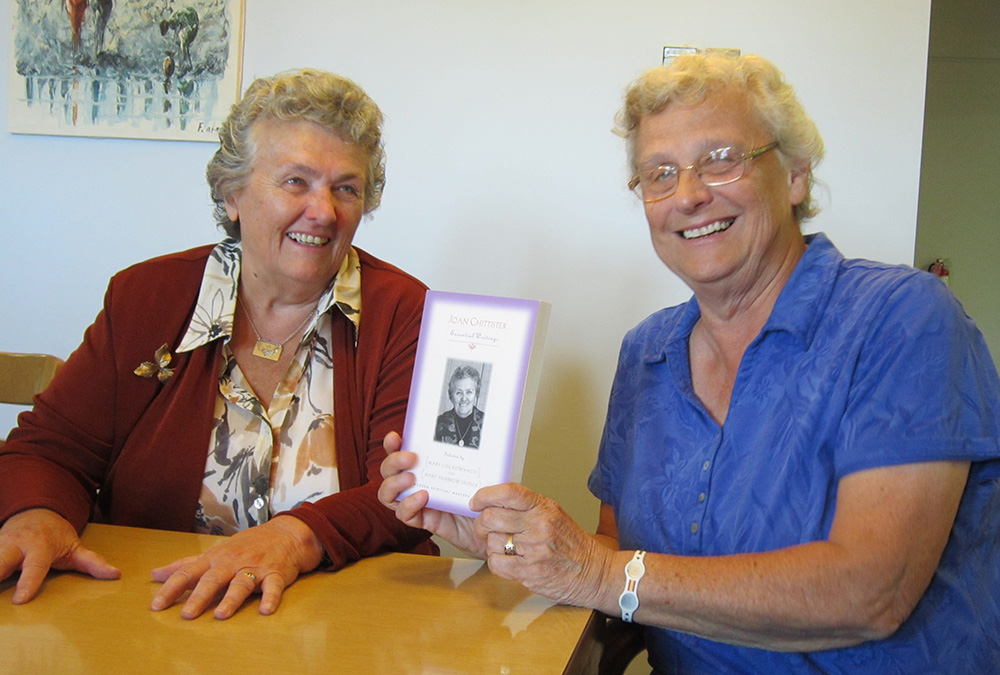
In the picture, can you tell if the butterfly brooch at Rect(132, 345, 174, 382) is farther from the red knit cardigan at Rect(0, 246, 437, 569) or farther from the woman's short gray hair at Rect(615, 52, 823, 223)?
the woman's short gray hair at Rect(615, 52, 823, 223)

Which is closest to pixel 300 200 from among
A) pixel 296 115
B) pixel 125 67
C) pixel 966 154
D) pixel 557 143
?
pixel 296 115

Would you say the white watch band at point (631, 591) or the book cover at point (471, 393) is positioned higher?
the book cover at point (471, 393)

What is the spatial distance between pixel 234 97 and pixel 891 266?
2.02 metres

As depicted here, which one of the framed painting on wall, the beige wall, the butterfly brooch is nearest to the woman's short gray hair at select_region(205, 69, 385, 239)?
the butterfly brooch

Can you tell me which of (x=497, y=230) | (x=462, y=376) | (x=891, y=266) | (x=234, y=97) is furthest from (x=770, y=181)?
(x=234, y=97)

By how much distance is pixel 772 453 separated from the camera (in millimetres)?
1170

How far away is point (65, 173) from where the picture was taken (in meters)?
2.60

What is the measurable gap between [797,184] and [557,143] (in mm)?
1008

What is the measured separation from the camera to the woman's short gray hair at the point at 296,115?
1.54 m

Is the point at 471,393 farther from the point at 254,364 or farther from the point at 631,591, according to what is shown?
the point at 254,364

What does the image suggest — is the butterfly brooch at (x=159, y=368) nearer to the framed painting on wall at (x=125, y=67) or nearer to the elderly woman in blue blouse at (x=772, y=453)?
the elderly woman in blue blouse at (x=772, y=453)

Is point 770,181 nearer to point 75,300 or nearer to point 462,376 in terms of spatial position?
point 462,376

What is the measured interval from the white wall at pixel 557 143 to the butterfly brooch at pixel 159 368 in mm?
982

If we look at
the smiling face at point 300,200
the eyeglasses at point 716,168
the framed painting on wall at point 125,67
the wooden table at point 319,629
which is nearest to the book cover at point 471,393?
the wooden table at point 319,629
